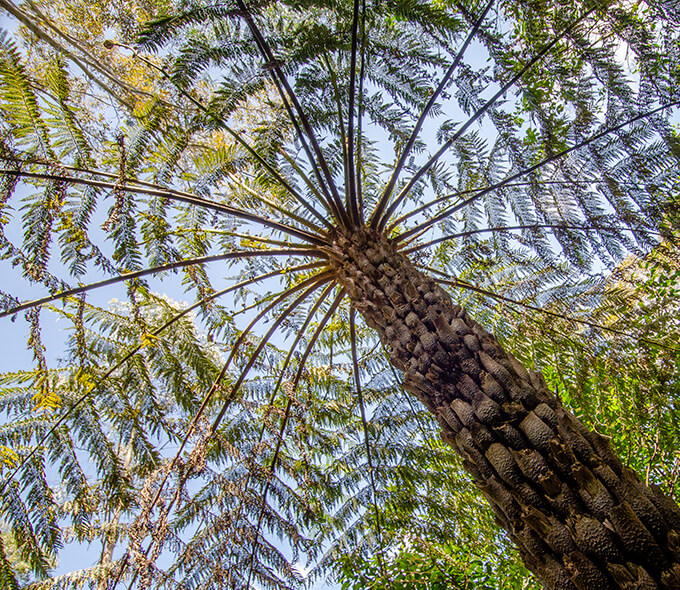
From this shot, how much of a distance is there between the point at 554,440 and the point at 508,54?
2.16m

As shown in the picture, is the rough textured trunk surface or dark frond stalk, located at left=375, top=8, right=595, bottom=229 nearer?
the rough textured trunk surface

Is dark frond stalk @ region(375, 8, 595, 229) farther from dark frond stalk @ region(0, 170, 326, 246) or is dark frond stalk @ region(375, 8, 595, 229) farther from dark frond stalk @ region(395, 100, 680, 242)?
dark frond stalk @ region(0, 170, 326, 246)

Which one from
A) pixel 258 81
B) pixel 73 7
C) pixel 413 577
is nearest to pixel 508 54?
pixel 258 81

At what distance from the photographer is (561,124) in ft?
8.13

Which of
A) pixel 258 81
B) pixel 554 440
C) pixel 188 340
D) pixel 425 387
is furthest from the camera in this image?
pixel 188 340

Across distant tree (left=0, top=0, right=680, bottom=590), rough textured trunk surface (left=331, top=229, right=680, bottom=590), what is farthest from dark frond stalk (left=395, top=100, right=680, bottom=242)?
rough textured trunk surface (left=331, top=229, right=680, bottom=590)

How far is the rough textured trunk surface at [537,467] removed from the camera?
80 cm

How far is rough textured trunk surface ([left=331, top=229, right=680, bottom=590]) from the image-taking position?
0.80 m

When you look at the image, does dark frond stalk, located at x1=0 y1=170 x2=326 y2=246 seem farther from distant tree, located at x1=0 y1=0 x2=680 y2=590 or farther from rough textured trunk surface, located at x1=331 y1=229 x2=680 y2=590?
rough textured trunk surface, located at x1=331 y1=229 x2=680 y2=590

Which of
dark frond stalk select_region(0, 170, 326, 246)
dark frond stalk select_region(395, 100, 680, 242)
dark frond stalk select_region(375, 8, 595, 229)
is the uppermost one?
dark frond stalk select_region(0, 170, 326, 246)

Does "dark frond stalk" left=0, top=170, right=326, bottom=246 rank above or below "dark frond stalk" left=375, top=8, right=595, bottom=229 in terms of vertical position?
above

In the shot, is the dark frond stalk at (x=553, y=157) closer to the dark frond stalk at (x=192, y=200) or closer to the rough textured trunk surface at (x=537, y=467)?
the dark frond stalk at (x=192, y=200)

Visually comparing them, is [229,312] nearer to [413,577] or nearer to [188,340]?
[188,340]

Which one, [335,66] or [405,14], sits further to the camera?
[335,66]
